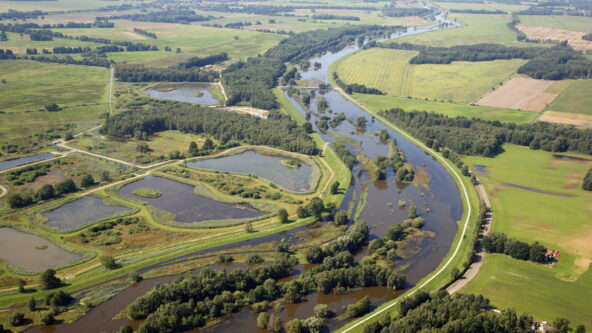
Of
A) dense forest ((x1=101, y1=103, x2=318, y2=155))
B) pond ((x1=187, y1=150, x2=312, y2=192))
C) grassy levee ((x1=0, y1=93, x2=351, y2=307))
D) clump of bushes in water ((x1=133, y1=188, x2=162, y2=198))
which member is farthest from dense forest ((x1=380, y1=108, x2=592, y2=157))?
clump of bushes in water ((x1=133, y1=188, x2=162, y2=198))

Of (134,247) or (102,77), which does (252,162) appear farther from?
(102,77)

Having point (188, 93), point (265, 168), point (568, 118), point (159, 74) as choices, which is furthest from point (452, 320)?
point (159, 74)

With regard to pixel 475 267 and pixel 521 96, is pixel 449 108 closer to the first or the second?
pixel 521 96

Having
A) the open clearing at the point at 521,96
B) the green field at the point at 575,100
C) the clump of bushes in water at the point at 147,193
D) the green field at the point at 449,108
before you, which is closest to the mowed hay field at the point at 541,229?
the green field at the point at 449,108

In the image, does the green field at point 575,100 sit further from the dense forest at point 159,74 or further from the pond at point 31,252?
the pond at point 31,252

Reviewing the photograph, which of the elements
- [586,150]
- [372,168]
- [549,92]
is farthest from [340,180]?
[549,92]
